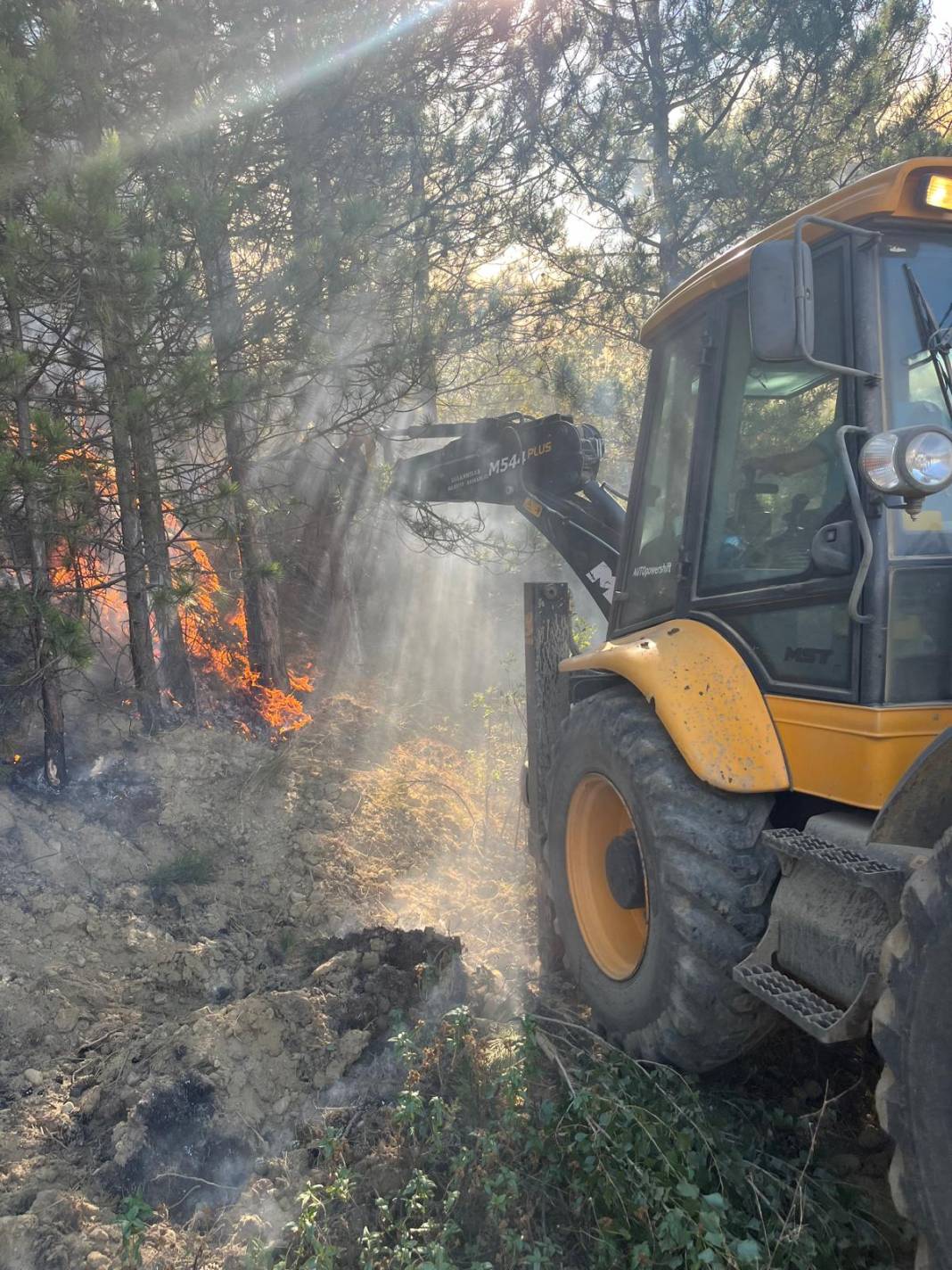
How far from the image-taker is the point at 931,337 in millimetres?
2686

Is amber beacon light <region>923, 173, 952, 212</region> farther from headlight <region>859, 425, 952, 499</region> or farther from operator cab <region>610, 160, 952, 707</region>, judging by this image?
headlight <region>859, 425, 952, 499</region>

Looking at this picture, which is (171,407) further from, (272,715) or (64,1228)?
(64,1228)

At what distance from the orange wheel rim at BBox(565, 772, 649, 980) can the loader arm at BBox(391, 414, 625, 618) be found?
1.25m

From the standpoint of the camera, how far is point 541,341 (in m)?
9.56

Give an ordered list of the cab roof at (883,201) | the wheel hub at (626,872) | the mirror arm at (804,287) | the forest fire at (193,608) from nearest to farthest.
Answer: the mirror arm at (804,287) < the cab roof at (883,201) < the wheel hub at (626,872) < the forest fire at (193,608)

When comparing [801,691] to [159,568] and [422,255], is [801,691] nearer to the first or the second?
[159,568]

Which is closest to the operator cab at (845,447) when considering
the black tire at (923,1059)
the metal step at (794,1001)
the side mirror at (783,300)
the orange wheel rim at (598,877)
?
the side mirror at (783,300)

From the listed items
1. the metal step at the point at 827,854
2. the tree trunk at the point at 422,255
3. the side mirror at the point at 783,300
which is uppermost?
the tree trunk at the point at 422,255

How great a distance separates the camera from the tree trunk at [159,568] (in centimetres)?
584

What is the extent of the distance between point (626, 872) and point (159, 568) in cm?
425

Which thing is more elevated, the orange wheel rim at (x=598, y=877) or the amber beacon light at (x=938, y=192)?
the amber beacon light at (x=938, y=192)

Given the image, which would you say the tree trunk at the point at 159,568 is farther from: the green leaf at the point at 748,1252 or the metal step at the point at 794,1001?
the green leaf at the point at 748,1252

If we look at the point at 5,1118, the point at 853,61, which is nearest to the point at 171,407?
the point at 5,1118

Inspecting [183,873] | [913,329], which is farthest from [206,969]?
[913,329]
